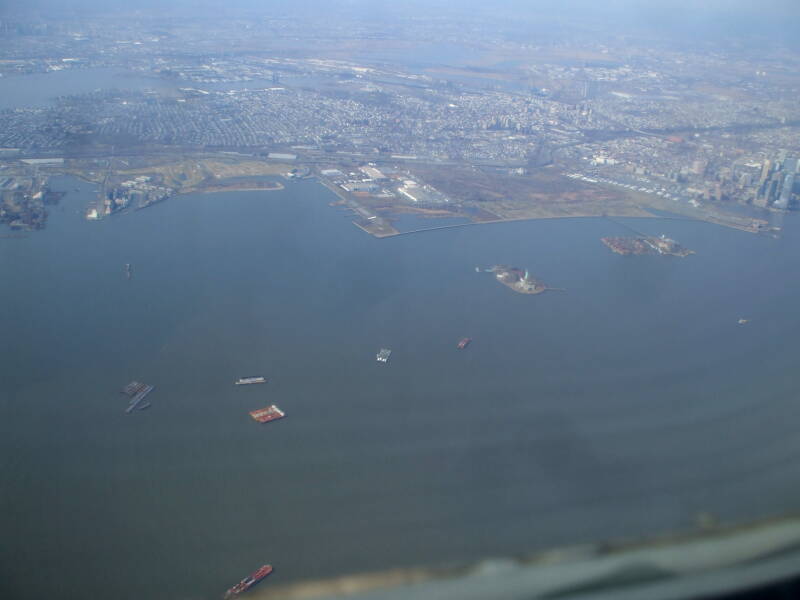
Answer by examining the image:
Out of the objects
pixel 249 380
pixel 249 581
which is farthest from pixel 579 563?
pixel 249 380

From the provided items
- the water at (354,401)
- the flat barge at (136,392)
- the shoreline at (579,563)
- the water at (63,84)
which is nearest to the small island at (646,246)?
the water at (354,401)

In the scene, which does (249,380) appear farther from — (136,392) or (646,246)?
(646,246)

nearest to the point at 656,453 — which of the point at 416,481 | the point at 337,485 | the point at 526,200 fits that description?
the point at 416,481

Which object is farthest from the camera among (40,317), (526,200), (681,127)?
(681,127)

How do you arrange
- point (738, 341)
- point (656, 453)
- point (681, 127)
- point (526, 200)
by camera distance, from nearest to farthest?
point (656, 453) < point (738, 341) < point (526, 200) < point (681, 127)

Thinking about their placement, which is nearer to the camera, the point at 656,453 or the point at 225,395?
the point at 656,453

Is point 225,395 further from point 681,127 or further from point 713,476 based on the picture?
point 681,127
